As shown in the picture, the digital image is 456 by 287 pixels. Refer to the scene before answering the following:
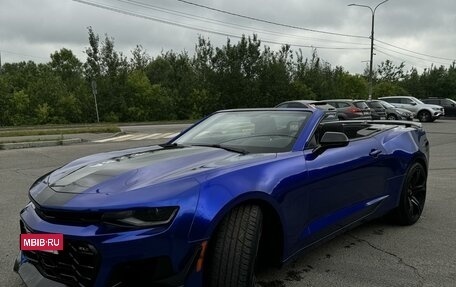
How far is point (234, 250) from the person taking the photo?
284cm

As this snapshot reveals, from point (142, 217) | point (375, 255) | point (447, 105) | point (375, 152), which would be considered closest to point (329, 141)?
point (375, 152)

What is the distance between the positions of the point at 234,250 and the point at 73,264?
0.94m

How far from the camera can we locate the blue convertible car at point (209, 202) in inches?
99.4

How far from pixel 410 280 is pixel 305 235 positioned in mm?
964

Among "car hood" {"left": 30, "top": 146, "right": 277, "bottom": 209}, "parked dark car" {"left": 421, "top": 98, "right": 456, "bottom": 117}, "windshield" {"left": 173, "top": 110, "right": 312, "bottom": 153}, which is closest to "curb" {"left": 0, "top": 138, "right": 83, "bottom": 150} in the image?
"windshield" {"left": 173, "top": 110, "right": 312, "bottom": 153}

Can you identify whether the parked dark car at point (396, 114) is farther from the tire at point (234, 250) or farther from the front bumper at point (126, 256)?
the front bumper at point (126, 256)

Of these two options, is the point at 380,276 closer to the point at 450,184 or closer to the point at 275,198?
the point at 275,198

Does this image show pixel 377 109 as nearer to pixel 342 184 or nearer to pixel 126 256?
pixel 342 184

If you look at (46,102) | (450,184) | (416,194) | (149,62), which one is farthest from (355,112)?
(149,62)

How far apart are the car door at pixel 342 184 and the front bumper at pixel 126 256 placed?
A: 1.29 m

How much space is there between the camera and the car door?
3645mm

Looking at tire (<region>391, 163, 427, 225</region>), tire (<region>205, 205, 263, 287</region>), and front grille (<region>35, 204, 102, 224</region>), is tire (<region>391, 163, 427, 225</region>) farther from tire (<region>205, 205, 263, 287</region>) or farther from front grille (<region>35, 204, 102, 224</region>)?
front grille (<region>35, 204, 102, 224</region>)

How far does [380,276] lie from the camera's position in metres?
3.76

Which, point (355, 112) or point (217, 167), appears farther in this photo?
point (355, 112)
